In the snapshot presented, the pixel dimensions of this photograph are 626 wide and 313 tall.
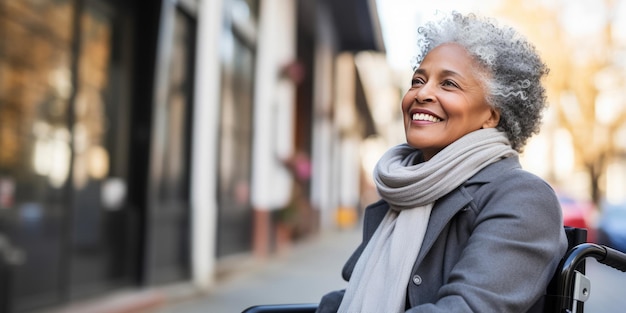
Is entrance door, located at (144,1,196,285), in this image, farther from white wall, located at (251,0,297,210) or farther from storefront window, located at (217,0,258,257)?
white wall, located at (251,0,297,210)

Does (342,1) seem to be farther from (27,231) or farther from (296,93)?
(27,231)

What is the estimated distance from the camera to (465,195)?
6.26 feet

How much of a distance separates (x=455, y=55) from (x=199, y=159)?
22.3ft

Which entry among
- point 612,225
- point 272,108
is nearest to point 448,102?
point 272,108

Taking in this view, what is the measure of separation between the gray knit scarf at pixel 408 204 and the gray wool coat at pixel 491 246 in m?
0.02

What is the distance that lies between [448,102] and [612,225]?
14.0 m

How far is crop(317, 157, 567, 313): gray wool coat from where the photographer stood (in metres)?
1.74

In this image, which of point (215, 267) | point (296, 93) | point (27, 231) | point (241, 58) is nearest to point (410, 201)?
point (27, 231)

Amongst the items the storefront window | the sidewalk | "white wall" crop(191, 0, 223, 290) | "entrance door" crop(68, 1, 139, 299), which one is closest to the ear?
"entrance door" crop(68, 1, 139, 299)

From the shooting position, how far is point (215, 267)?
966 cm

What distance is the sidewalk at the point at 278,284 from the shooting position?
7.49 metres

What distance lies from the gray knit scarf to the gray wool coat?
0.02m

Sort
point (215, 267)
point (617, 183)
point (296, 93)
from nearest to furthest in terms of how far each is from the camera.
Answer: point (215, 267) → point (296, 93) → point (617, 183)

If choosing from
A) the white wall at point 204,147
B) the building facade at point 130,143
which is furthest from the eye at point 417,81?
the white wall at point 204,147
